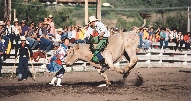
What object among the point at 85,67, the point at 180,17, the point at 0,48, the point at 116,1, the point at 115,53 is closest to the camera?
the point at 115,53

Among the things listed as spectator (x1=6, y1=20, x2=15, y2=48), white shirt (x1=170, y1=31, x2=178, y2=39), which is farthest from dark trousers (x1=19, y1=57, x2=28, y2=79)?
white shirt (x1=170, y1=31, x2=178, y2=39)

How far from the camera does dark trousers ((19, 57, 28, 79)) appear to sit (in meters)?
13.0

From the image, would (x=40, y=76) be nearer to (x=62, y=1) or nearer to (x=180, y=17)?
(x=62, y=1)

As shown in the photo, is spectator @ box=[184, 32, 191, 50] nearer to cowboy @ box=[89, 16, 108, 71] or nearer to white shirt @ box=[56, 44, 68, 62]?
cowboy @ box=[89, 16, 108, 71]

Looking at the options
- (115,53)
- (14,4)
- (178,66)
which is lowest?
(178,66)

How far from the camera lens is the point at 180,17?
63250mm

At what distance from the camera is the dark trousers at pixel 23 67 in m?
13.0

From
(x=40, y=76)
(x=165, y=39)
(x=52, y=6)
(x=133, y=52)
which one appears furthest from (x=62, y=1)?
(x=133, y=52)

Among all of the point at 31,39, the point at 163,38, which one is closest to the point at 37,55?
the point at 31,39

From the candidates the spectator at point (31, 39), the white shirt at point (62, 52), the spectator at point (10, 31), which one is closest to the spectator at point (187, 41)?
the spectator at point (31, 39)

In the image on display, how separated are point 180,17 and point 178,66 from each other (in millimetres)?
44263

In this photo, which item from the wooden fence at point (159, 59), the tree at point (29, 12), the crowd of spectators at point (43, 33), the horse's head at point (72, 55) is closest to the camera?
the horse's head at point (72, 55)

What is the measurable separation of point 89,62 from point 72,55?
590mm

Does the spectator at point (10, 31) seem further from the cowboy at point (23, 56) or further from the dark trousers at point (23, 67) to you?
the dark trousers at point (23, 67)
